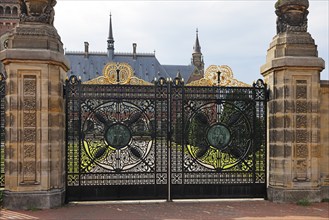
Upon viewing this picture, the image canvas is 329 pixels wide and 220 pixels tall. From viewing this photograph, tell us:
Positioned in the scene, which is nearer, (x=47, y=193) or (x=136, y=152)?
(x=47, y=193)

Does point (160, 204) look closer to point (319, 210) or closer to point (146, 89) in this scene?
point (146, 89)

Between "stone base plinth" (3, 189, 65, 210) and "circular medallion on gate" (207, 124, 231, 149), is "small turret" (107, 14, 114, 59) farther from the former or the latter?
"stone base plinth" (3, 189, 65, 210)

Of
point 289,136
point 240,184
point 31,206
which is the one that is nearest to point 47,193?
point 31,206

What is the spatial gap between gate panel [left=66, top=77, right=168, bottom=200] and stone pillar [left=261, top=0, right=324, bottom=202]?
294 centimetres

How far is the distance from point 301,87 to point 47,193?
6.67 metres

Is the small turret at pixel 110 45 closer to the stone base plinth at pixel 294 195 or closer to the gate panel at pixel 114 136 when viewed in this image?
the gate panel at pixel 114 136

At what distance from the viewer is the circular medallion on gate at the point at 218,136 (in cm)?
847

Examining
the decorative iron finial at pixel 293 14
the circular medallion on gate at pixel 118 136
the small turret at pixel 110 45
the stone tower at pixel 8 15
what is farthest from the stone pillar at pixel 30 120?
the small turret at pixel 110 45

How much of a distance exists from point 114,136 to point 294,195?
4766mm

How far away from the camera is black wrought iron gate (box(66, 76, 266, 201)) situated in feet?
26.7

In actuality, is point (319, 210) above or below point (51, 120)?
below

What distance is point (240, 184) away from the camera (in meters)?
8.48

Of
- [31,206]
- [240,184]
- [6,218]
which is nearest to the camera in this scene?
[6,218]

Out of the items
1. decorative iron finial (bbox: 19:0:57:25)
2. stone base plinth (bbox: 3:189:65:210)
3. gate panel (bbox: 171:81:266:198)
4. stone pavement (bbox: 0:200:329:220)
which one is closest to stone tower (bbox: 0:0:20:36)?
decorative iron finial (bbox: 19:0:57:25)
